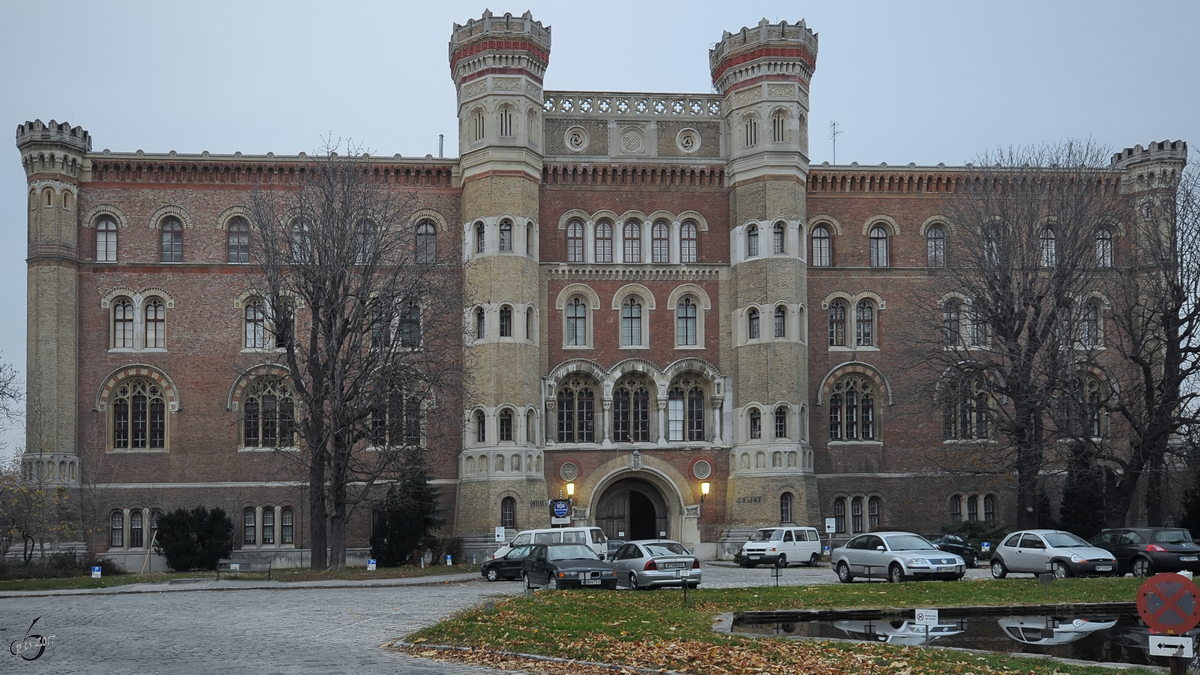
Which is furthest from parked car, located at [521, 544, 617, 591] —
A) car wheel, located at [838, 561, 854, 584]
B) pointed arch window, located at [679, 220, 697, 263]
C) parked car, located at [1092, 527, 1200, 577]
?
pointed arch window, located at [679, 220, 697, 263]

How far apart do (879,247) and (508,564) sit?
2296 centimetres

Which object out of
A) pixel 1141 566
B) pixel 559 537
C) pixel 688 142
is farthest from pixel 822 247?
pixel 1141 566

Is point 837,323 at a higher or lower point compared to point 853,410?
higher

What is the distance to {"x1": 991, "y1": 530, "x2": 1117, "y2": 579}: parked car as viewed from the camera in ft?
97.7

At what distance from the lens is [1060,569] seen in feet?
99.0

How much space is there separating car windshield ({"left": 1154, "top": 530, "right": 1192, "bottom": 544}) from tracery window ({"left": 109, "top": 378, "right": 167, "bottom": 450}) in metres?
33.8

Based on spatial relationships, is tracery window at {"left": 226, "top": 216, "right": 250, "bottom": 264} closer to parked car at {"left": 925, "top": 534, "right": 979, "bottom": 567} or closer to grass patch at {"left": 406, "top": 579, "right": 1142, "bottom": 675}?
grass patch at {"left": 406, "top": 579, "right": 1142, "bottom": 675}

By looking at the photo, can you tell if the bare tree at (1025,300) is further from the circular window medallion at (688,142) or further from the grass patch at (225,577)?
the grass patch at (225,577)

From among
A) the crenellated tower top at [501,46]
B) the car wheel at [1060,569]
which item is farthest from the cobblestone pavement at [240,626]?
the crenellated tower top at [501,46]

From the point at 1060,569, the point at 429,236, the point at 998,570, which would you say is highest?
the point at 429,236

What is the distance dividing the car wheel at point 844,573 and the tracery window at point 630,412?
16.2 metres

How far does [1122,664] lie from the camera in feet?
50.7

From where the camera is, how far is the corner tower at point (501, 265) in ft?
145

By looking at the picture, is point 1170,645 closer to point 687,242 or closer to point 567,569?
point 567,569
